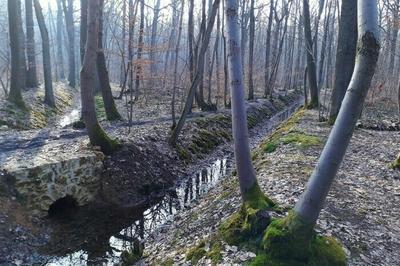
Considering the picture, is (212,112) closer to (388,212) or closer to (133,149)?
(133,149)

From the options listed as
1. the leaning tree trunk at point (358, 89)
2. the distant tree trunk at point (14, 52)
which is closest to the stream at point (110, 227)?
the leaning tree trunk at point (358, 89)

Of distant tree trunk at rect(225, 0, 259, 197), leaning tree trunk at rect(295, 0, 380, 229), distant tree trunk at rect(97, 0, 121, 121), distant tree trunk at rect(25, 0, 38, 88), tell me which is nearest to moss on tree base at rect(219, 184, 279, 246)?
distant tree trunk at rect(225, 0, 259, 197)

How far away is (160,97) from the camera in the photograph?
26188mm

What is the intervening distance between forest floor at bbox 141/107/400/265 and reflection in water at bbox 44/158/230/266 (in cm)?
51

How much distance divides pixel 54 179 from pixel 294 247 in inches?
227

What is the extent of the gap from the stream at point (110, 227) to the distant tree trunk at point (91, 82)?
1.95 meters

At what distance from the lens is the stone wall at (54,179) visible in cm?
764

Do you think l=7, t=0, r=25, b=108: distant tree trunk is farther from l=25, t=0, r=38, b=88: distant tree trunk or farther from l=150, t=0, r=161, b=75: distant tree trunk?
l=150, t=0, r=161, b=75: distant tree trunk

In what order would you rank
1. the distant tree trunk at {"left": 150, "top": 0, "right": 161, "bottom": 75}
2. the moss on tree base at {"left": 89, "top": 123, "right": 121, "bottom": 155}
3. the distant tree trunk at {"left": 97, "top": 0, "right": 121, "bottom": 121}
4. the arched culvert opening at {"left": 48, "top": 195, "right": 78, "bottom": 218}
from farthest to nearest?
the distant tree trunk at {"left": 150, "top": 0, "right": 161, "bottom": 75} < the distant tree trunk at {"left": 97, "top": 0, "right": 121, "bottom": 121} < the moss on tree base at {"left": 89, "top": 123, "right": 121, "bottom": 155} < the arched culvert opening at {"left": 48, "top": 195, "right": 78, "bottom": 218}

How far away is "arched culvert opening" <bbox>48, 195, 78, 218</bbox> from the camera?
837cm

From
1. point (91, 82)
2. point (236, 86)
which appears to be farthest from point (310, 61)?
point (236, 86)

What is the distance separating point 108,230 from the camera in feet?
25.8

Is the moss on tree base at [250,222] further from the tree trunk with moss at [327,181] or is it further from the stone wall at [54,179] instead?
the stone wall at [54,179]

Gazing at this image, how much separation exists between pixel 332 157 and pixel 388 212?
360cm
